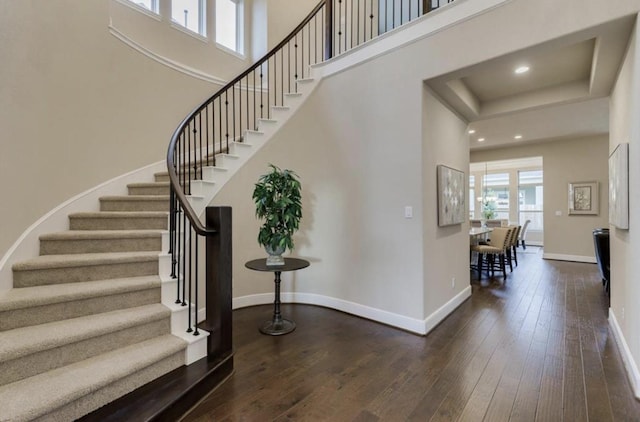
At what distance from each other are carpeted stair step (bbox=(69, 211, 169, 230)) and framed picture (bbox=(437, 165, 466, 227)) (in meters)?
2.99

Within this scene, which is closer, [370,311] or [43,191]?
[43,191]

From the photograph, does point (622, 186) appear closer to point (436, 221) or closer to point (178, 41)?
point (436, 221)

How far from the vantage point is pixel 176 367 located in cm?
214

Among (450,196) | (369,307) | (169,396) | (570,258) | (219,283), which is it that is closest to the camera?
(169,396)

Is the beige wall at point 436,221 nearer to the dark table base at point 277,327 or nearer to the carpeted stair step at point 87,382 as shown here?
the dark table base at point 277,327

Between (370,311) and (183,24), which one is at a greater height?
(183,24)

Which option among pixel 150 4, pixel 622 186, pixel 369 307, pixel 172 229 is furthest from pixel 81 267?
pixel 622 186

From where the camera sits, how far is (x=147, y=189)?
3.79 meters

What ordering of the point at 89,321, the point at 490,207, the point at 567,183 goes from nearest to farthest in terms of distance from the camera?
the point at 89,321, the point at 567,183, the point at 490,207

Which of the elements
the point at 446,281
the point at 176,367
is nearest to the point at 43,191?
the point at 176,367

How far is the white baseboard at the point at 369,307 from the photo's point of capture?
314 centimetres

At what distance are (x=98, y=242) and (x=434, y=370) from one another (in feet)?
10.3

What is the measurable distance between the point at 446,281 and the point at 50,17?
16.1 feet

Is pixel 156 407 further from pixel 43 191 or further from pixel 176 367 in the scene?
pixel 43 191
